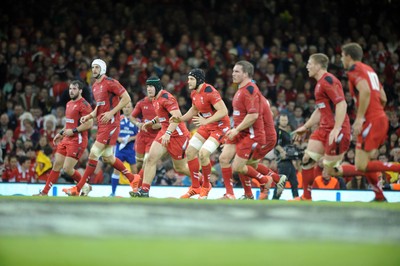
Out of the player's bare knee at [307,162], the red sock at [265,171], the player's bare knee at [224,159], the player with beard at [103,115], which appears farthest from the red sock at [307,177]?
the player with beard at [103,115]

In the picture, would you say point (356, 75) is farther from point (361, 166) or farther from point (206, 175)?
point (206, 175)

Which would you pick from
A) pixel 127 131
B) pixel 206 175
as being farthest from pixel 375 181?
pixel 127 131

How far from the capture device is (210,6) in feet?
82.2

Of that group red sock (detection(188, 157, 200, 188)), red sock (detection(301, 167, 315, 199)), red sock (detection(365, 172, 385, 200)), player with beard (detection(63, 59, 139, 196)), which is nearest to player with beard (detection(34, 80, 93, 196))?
player with beard (detection(63, 59, 139, 196))

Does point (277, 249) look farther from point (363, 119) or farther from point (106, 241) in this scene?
point (363, 119)

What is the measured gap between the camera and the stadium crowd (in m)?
19.8

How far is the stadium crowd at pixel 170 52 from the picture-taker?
19750 mm

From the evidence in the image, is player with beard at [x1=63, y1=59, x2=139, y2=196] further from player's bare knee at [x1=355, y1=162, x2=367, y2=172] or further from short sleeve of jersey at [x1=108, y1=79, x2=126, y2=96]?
player's bare knee at [x1=355, y1=162, x2=367, y2=172]

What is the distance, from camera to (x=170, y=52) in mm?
22016

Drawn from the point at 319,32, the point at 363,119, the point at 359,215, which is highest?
the point at 319,32

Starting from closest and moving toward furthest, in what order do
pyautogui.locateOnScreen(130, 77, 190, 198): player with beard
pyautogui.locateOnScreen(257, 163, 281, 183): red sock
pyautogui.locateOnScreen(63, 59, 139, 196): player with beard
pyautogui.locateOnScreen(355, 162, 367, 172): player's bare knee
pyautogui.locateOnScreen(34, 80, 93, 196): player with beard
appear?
pyautogui.locateOnScreen(355, 162, 367, 172): player's bare knee, pyautogui.locateOnScreen(130, 77, 190, 198): player with beard, pyautogui.locateOnScreen(257, 163, 281, 183): red sock, pyautogui.locateOnScreen(63, 59, 139, 196): player with beard, pyautogui.locateOnScreen(34, 80, 93, 196): player with beard

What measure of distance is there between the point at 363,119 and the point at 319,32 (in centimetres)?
1305

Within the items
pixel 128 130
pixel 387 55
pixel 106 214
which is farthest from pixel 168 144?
pixel 387 55

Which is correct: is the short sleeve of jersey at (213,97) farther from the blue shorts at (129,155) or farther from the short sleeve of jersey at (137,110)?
the blue shorts at (129,155)
